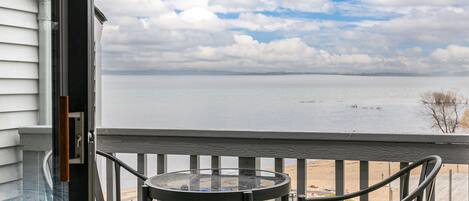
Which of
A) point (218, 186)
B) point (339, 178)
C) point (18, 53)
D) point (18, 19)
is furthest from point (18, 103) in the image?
point (339, 178)

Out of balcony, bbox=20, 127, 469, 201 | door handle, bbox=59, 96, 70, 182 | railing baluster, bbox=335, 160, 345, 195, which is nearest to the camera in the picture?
door handle, bbox=59, 96, 70, 182

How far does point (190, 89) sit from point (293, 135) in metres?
0.89

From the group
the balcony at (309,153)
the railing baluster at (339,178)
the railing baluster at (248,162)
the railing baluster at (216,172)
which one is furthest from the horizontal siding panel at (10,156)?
the railing baluster at (339,178)

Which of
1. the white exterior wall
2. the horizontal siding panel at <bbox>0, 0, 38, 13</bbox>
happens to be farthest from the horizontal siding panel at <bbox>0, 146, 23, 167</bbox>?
the horizontal siding panel at <bbox>0, 0, 38, 13</bbox>

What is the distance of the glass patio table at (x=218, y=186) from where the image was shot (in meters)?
2.39

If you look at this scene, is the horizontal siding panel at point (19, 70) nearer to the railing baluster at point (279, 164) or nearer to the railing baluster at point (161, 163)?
the railing baluster at point (161, 163)

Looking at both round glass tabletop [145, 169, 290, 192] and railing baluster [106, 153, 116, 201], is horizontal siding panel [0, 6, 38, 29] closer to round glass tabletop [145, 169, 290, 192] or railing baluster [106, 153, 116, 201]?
round glass tabletop [145, 169, 290, 192]

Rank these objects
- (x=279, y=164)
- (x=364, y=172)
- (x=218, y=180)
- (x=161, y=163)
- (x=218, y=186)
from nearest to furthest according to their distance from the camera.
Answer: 1. (x=218, y=186)
2. (x=218, y=180)
3. (x=364, y=172)
4. (x=279, y=164)
5. (x=161, y=163)

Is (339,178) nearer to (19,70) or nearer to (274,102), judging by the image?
(274,102)

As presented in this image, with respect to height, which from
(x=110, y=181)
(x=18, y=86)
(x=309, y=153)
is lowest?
(x=110, y=181)

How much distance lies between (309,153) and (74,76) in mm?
1464

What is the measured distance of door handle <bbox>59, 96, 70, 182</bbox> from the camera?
1.86m

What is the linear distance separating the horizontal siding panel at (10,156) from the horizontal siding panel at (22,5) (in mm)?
463

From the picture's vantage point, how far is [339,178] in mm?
2979
